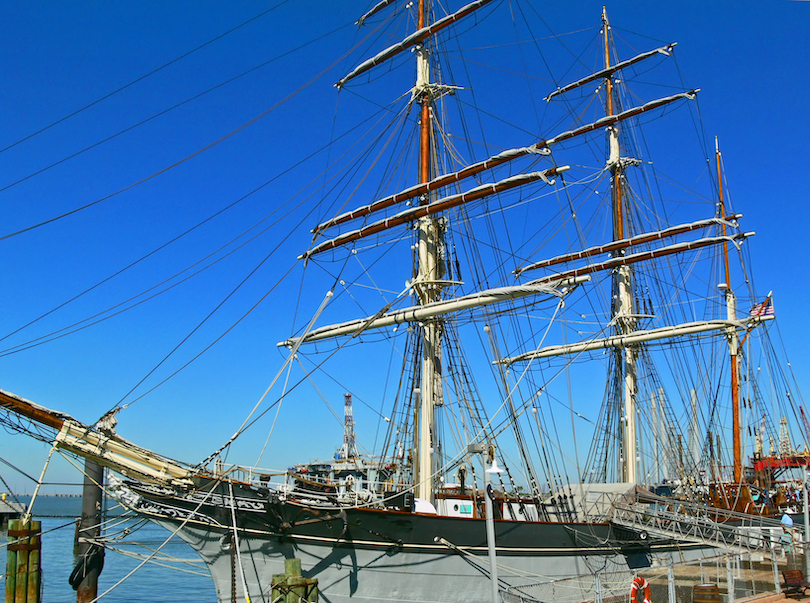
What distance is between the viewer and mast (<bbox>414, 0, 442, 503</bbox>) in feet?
69.3

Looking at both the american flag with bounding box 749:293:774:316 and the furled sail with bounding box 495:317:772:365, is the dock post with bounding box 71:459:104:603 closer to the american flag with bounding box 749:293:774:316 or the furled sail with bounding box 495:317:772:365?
the furled sail with bounding box 495:317:772:365

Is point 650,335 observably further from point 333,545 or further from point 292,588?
point 292,588

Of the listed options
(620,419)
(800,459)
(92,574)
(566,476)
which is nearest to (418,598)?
(566,476)

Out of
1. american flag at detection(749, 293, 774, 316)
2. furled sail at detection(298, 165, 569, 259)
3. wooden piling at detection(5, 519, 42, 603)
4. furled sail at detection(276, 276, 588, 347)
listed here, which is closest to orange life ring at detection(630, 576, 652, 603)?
furled sail at detection(276, 276, 588, 347)

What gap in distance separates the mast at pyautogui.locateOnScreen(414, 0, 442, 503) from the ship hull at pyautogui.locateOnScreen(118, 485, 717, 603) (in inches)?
83.4

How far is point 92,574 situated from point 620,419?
23.7 m

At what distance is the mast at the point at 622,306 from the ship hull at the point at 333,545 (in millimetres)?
15700

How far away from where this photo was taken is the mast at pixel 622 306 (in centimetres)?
3288

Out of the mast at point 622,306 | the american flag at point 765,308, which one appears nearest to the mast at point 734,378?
the american flag at point 765,308

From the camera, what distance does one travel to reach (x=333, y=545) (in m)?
17.4

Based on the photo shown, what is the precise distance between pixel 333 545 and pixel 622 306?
2312 cm

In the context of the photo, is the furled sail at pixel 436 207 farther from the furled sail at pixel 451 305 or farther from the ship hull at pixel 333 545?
the ship hull at pixel 333 545

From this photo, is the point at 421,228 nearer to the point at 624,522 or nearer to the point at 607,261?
the point at 624,522

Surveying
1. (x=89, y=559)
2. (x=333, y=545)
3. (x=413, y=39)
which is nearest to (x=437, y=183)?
(x=413, y=39)
